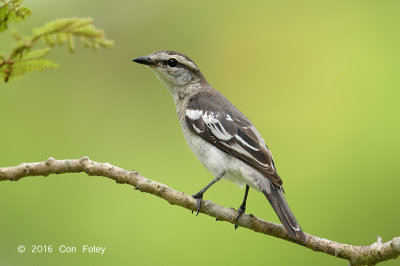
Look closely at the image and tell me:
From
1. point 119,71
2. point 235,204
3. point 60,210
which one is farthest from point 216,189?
point 119,71

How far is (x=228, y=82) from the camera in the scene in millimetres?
6742

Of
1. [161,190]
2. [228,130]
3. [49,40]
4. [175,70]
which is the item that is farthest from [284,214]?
[175,70]

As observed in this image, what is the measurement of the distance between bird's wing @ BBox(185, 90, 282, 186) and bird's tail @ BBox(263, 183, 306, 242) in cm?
10

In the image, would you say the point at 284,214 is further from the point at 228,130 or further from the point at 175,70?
the point at 175,70

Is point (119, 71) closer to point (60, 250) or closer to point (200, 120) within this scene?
point (200, 120)

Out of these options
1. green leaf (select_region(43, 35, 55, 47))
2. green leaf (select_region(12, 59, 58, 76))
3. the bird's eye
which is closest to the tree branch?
green leaf (select_region(12, 59, 58, 76))

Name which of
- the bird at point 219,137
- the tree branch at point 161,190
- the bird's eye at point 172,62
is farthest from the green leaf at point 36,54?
the bird's eye at point 172,62

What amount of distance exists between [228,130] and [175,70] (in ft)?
3.48

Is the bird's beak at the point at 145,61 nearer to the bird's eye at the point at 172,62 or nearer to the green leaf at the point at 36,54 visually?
the bird's eye at the point at 172,62

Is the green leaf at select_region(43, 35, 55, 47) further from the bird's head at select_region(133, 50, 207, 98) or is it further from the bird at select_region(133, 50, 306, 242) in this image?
the bird's head at select_region(133, 50, 207, 98)

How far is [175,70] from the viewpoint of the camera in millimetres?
5273

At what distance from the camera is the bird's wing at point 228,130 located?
4.25m

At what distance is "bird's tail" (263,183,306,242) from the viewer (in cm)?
344

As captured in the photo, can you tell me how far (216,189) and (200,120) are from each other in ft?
2.80
